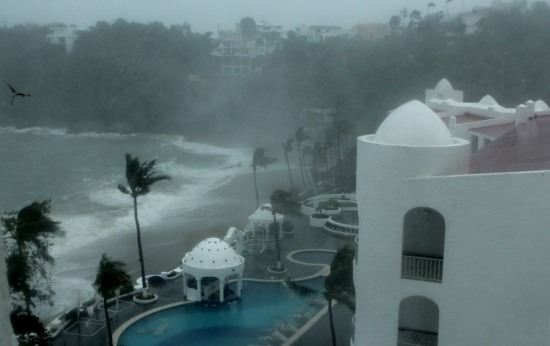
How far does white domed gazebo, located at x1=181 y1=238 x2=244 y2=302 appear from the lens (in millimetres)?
21031

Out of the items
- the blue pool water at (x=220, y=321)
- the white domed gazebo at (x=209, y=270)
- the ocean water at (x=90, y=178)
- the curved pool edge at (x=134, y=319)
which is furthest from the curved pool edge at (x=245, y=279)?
the ocean water at (x=90, y=178)

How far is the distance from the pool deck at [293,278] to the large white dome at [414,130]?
8.34 meters

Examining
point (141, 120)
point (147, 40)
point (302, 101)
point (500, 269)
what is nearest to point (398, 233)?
point (500, 269)

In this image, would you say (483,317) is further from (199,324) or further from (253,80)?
(253,80)

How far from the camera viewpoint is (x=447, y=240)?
11031 millimetres

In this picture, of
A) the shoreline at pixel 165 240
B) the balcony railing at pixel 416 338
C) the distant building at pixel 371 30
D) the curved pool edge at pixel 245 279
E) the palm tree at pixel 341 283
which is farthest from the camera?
the distant building at pixel 371 30

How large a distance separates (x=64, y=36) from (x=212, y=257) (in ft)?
340

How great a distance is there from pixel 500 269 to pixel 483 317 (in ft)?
3.19

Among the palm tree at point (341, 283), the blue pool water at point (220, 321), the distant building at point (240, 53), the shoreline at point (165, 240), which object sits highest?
the distant building at point (240, 53)

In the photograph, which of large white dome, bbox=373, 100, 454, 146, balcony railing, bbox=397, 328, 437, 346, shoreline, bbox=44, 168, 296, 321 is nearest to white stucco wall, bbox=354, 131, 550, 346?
large white dome, bbox=373, 100, 454, 146

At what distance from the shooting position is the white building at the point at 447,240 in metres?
10.5

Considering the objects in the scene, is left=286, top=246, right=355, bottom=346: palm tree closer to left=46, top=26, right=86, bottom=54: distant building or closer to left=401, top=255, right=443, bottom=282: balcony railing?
left=401, top=255, right=443, bottom=282: balcony railing

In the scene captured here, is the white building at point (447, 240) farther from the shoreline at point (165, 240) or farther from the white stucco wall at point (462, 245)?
the shoreline at point (165, 240)

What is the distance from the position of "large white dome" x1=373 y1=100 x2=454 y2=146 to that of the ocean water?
Result: 59.5 feet
